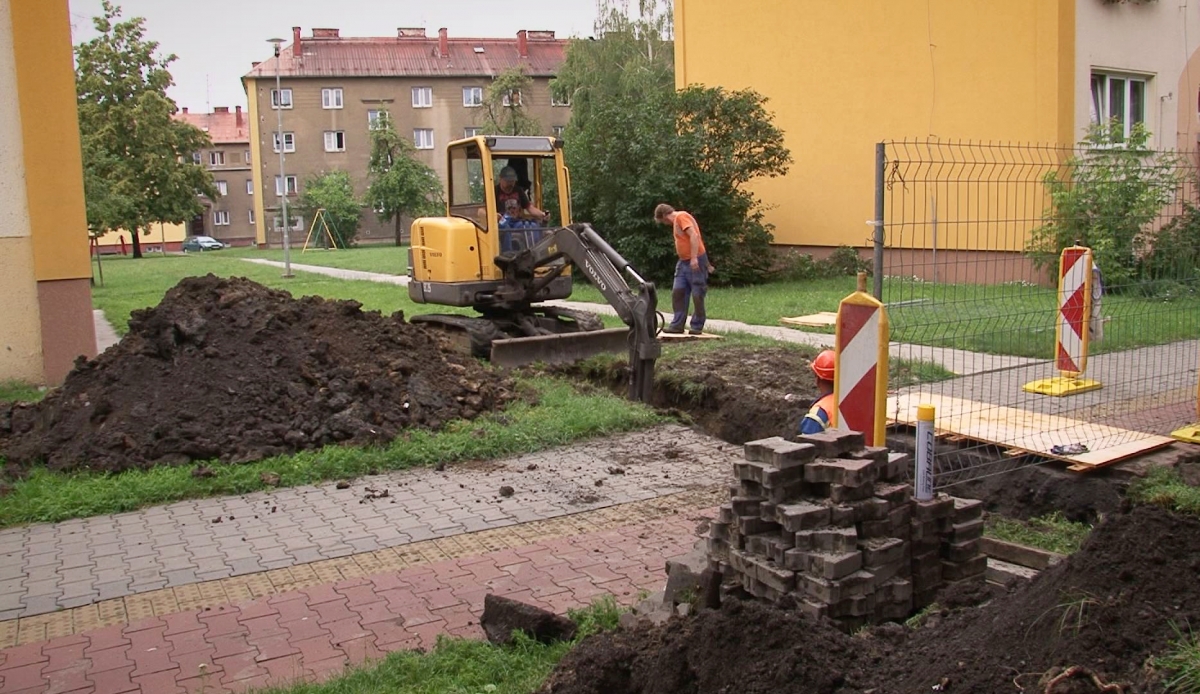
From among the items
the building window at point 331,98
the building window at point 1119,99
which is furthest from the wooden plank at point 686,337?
the building window at point 331,98

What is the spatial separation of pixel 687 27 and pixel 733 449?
2034 cm

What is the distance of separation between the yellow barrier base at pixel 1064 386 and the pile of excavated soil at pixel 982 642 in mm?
5155

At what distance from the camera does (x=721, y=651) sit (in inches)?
142

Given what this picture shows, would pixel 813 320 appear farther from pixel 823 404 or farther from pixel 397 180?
pixel 397 180

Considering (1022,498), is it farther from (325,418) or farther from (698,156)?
(698,156)

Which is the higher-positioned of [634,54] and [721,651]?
[634,54]

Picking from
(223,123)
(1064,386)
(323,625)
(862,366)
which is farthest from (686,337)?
(223,123)

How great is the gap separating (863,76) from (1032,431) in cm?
1677

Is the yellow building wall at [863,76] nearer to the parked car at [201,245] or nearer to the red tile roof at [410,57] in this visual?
the red tile roof at [410,57]

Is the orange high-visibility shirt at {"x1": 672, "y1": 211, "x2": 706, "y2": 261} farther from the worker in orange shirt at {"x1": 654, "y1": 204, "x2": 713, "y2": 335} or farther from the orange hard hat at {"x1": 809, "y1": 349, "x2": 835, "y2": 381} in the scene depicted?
the orange hard hat at {"x1": 809, "y1": 349, "x2": 835, "y2": 381}

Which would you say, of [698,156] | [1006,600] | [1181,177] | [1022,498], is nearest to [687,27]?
[698,156]

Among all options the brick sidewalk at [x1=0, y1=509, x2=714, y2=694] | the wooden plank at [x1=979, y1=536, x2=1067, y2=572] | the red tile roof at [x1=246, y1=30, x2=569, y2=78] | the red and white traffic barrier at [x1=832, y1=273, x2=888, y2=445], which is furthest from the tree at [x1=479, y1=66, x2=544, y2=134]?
the wooden plank at [x1=979, y1=536, x2=1067, y2=572]

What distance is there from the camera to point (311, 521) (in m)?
7.02

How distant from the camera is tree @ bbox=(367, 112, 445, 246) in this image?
192 ft
